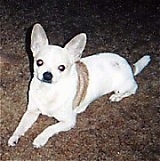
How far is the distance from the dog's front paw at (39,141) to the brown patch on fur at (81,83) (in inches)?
8.5

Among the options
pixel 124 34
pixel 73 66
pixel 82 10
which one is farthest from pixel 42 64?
pixel 82 10

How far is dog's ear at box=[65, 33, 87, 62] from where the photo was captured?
2.01 m

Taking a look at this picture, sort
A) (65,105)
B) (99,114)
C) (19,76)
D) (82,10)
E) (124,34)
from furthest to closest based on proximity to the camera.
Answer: (82,10)
(124,34)
(19,76)
(99,114)
(65,105)

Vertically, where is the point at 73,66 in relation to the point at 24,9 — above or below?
above

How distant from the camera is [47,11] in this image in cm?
319

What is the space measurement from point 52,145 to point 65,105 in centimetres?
19

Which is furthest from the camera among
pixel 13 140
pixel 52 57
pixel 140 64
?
pixel 140 64

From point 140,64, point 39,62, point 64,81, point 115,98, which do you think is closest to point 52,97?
point 64,81

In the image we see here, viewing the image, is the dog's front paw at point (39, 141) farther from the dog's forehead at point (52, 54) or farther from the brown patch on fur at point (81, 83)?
the dog's forehead at point (52, 54)

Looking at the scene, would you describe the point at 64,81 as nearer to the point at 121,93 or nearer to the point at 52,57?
the point at 52,57

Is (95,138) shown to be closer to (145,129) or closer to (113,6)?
(145,129)

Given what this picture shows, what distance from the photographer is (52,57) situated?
193 cm

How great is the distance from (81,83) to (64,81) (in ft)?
0.33

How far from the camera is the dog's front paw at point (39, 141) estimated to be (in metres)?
2.03
